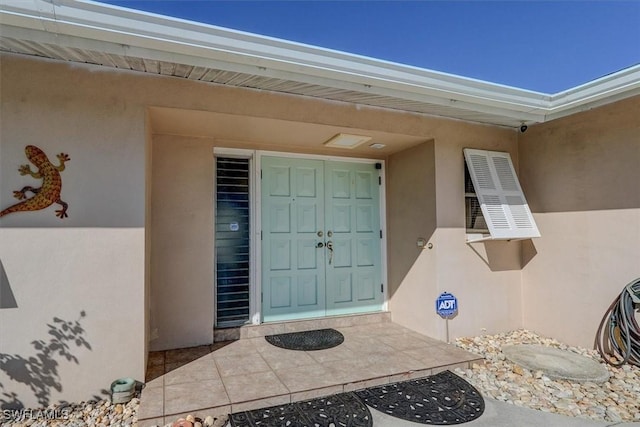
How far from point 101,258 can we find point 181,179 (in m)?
1.32

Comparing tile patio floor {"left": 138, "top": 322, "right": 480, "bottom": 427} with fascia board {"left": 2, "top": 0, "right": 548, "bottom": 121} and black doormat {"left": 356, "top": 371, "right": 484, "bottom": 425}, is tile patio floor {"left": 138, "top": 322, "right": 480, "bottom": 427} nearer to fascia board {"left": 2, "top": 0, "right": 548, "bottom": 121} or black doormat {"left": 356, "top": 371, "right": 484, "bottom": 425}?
black doormat {"left": 356, "top": 371, "right": 484, "bottom": 425}

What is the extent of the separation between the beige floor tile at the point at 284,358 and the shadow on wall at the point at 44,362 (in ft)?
5.17

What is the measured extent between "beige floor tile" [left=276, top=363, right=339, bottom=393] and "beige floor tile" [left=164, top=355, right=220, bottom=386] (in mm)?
613

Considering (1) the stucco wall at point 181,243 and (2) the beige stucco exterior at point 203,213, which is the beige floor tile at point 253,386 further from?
(1) the stucco wall at point 181,243

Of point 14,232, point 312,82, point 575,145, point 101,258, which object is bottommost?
point 101,258

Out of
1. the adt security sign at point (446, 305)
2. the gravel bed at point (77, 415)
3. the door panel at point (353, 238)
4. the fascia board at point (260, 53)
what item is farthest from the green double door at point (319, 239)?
the gravel bed at point (77, 415)

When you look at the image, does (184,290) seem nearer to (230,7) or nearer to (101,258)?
(101,258)

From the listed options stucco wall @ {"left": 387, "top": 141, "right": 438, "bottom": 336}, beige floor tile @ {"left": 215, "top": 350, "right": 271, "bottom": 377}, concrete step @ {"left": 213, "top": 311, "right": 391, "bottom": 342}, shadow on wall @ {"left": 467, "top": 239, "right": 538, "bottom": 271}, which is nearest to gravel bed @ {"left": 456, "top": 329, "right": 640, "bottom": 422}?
stucco wall @ {"left": 387, "top": 141, "right": 438, "bottom": 336}

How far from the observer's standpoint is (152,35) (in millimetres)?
2350

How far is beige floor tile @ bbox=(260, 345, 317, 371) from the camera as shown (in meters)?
3.37

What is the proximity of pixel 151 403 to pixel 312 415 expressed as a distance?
1206 millimetres

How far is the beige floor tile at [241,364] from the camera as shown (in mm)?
3197

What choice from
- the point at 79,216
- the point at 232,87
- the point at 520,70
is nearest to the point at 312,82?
the point at 232,87

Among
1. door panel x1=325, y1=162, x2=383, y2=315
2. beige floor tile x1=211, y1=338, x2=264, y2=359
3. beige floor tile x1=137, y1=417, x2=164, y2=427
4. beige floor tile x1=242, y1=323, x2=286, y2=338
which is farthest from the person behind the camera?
door panel x1=325, y1=162, x2=383, y2=315
